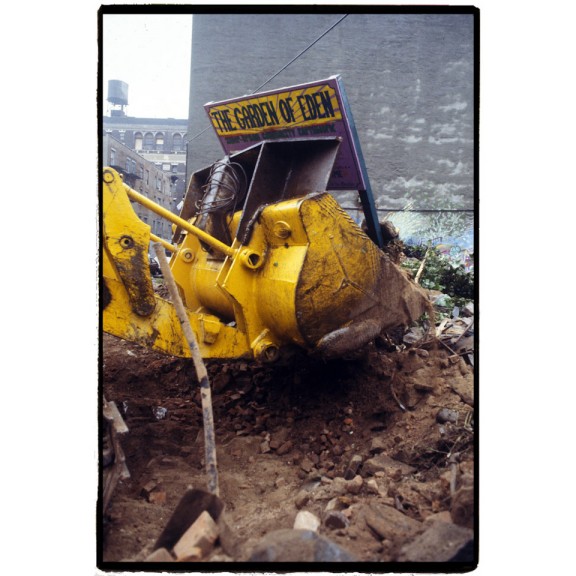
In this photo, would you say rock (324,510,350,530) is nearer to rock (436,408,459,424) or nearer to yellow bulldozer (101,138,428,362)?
yellow bulldozer (101,138,428,362)

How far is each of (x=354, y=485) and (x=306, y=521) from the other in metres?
0.38

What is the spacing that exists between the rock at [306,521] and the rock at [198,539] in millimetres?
423

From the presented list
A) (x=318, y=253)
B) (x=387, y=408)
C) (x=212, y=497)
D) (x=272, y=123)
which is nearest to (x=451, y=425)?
(x=387, y=408)

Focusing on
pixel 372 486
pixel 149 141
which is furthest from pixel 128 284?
pixel 372 486

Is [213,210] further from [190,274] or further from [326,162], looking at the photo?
[326,162]

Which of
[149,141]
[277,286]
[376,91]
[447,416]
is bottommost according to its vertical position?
[447,416]

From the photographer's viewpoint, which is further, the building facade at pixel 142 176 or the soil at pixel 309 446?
the building facade at pixel 142 176

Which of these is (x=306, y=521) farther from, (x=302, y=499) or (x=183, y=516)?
(x=183, y=516)

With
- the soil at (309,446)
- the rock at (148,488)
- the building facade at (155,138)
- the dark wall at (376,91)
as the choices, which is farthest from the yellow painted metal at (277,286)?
the dark wall at (376,91)

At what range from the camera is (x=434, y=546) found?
2.04 metres

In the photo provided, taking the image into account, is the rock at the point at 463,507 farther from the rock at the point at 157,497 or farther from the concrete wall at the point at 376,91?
the concrete wall at the point at 376,91

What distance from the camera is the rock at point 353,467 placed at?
268 centimetres
